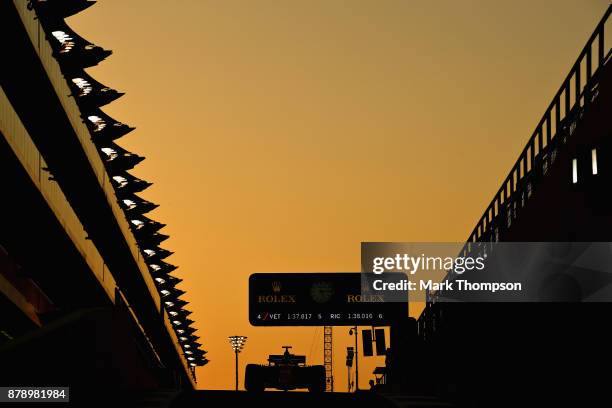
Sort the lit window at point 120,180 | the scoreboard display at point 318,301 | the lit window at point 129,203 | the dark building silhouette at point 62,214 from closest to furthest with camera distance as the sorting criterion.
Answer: the dark building silhouette at point 62,214 → the scoreboard display at point 318,301 → the lit window at point 120,180 → the lit window at point 129,203

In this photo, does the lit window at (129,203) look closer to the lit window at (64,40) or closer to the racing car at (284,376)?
the racing car at (284,376)

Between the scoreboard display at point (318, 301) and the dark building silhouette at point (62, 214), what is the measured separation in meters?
4.19

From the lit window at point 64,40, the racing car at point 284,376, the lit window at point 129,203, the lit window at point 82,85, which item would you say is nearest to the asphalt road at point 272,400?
the lit window at point 64,40

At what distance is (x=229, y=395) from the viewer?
64.7ft

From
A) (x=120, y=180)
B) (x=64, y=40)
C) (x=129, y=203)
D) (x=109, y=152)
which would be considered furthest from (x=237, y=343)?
(x=64, y=40)

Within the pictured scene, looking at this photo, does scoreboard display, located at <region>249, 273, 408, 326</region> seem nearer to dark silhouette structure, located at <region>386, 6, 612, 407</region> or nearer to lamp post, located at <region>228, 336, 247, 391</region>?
dark silhouette structure, located at <region>386, 6, 612, 407</region>

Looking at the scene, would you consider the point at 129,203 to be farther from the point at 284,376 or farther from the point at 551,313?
the point at 551,313

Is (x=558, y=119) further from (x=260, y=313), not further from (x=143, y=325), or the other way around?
(x=143, y=325)

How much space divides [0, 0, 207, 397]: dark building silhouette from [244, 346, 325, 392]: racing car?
10.2 feet

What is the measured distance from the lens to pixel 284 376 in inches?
1679

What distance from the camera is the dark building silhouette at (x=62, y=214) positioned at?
14.8 meters

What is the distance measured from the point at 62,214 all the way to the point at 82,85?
5337mm

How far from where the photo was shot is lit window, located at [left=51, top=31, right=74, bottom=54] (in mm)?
32531

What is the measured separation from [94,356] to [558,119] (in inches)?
484
